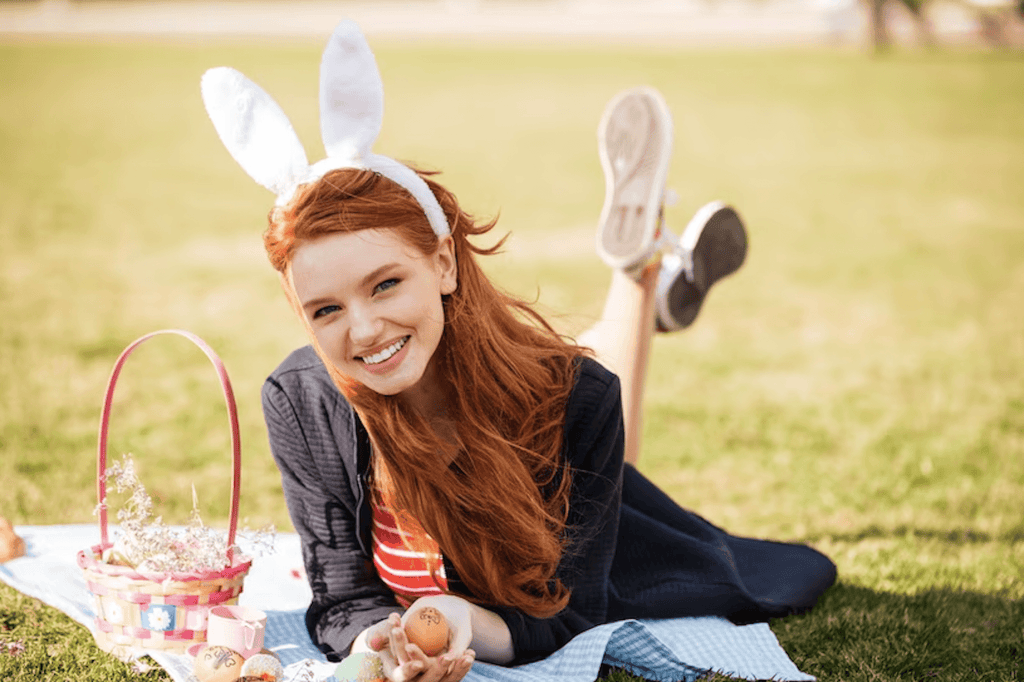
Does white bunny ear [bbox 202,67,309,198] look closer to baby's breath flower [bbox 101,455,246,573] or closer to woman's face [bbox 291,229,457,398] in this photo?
woman's face [bbox 291,229,457,398]

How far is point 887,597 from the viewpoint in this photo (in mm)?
3320

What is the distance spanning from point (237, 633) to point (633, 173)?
7.91ft

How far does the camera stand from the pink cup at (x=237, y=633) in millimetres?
2480

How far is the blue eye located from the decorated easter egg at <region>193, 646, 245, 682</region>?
0.81 m

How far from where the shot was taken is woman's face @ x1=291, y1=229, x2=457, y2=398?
2289mm

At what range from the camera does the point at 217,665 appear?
2395 mm

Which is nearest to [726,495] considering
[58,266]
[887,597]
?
[887,597]

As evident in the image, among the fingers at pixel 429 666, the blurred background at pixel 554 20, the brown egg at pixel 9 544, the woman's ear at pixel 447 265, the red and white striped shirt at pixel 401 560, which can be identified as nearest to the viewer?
the fingers at pixel 429 666

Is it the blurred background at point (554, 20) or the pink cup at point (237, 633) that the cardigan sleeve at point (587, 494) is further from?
the blurred background at point (554, 20)

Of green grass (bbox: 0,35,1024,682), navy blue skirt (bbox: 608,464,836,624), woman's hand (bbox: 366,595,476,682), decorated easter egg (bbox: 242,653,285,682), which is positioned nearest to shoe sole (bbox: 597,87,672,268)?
green grass (bbox: 0,35,1024,682)

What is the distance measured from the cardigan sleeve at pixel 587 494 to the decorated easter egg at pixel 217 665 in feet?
2.12

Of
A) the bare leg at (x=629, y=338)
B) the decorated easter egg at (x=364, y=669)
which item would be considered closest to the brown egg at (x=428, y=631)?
the decorated easter egg at (x=364, y=669)

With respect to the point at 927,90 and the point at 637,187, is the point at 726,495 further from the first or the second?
the point at 927,90

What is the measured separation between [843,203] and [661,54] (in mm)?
15218
